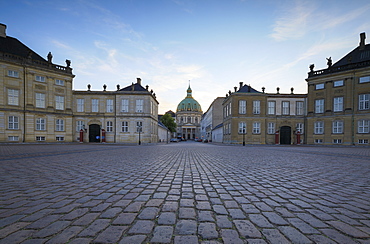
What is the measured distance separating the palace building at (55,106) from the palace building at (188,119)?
9515cm

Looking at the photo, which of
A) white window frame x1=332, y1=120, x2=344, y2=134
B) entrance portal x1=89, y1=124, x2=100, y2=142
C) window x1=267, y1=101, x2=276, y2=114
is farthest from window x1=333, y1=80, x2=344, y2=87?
entrance portal x1=89, y1=124, x2=100, y2=142

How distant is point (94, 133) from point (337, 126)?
1631 inches

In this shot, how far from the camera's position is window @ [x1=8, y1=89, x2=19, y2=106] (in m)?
26.6

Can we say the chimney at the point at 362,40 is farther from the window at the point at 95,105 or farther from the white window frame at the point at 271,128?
the window at the point at 95,105

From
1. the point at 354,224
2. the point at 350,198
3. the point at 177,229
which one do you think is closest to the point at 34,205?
the point at 177,229

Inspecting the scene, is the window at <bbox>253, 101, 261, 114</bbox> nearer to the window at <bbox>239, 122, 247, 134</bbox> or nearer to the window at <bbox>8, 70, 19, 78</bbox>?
the window at <bbox>239, 122, 247, 134</bbox>

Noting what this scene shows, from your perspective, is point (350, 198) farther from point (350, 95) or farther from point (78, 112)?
point (78, 112)

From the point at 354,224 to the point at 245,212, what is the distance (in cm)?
137

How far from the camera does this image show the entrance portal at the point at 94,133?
3625 centimetres

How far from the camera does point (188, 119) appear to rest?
137625mm

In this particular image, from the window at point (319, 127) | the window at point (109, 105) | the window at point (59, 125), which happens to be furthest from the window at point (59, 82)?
the window at point (319, 127)

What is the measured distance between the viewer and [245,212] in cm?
285

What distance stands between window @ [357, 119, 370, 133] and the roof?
49.3 metres

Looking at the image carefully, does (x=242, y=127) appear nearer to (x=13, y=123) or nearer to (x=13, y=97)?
(x=13, y=123)
